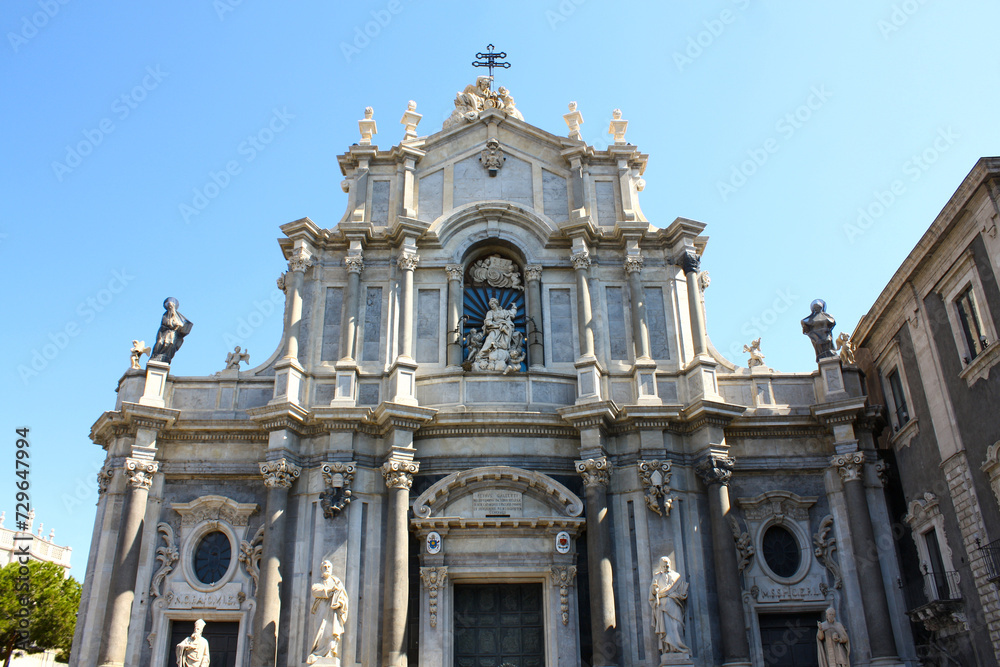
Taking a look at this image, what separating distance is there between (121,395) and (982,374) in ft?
61.2

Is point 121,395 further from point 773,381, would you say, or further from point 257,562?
point 773,381

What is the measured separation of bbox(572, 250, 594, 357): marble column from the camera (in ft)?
65.3

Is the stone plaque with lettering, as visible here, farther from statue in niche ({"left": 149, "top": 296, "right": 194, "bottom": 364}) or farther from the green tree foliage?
the green tree foliage

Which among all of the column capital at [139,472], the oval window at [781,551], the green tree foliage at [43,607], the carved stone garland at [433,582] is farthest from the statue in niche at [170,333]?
the green tree foliage at [43,607]

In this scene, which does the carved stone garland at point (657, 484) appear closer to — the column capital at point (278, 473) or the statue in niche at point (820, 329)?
the statue in niche at point (820, 329)

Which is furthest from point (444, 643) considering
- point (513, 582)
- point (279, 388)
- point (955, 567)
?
point (955, 567)

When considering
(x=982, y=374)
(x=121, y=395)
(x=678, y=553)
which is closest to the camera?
(x=982, y=374)

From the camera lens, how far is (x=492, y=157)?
22516 millimetres

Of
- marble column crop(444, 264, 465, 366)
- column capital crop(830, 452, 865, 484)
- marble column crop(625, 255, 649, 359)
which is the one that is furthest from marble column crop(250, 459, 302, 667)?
column capital crop(830, 452, 865, 484)

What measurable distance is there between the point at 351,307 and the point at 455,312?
2.56 m

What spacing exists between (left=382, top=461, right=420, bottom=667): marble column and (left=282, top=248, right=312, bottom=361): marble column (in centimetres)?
381

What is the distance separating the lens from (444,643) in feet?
56.4

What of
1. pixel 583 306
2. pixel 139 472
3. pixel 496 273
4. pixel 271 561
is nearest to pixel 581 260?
pixel 583 306

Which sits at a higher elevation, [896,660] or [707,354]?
[707,354]
